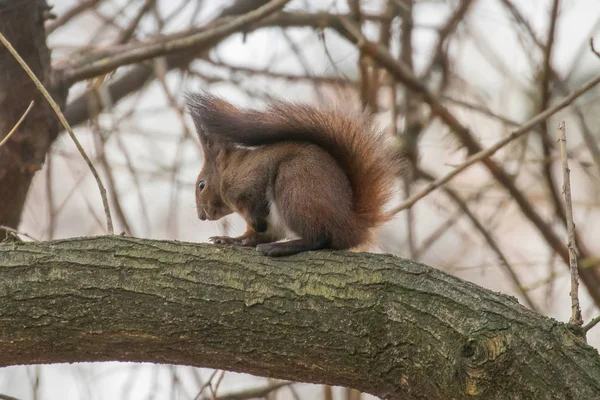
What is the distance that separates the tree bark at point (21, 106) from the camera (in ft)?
Answer: 8.83

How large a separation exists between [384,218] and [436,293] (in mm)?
686

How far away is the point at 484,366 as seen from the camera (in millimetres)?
1717

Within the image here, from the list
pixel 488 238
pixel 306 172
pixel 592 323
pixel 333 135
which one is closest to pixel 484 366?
pixel 592 323

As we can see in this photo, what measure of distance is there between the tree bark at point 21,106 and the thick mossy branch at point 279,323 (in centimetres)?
101

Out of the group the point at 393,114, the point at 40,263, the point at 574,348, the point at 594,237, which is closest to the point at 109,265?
the point at 40,263

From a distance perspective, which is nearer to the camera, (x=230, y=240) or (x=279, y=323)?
(x=279, y=323)

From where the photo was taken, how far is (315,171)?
2.33m

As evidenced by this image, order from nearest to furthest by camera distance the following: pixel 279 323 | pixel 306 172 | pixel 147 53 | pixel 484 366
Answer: pixel 484 366 < pixel 279 323 < pixel 306 172 < pixel 147 53

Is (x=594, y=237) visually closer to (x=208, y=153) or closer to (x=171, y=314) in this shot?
(x=208, y=153)

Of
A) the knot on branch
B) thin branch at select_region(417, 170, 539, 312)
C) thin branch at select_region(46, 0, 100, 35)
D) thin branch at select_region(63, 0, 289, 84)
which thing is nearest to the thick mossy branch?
the knot on branch

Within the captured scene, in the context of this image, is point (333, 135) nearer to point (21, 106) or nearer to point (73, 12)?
point (21, 106)

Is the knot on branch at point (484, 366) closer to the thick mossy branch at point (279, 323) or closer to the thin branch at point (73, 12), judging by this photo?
the thick mossy branch at point (279, 323)

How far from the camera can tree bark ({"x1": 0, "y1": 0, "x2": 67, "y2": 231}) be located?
2691mm

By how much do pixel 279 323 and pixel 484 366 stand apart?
1.55 ft
